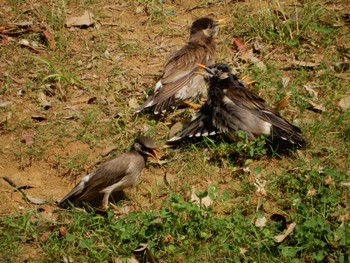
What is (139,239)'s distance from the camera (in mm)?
4930

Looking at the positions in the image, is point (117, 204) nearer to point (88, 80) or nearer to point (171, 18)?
point (88, 80)

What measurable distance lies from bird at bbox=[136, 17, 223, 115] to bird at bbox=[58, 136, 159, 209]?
1253mm

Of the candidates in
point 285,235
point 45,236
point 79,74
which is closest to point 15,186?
point 45,236

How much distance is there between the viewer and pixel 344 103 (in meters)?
6.62

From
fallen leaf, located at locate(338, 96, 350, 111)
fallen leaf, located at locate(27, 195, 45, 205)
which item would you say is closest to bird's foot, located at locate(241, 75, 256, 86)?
fallen leaf, located at locate(338, 96, 350, 111)

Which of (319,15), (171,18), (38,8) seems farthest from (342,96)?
(38,8)

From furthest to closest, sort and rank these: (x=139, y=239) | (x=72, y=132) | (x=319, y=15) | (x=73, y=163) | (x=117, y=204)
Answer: (x=319, y=15) < (x=72, y=132) < (x=73, y=163) < (x=117, y=204) < (x=139, y=239)

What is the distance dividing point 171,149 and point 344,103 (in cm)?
223

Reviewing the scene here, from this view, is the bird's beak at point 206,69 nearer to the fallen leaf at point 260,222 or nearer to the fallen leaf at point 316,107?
the fallen leaf at point 316,107

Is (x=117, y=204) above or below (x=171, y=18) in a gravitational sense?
below

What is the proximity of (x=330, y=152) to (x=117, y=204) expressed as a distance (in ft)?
7.85

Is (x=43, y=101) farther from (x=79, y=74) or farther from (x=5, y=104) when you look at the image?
(x=79, y=74)

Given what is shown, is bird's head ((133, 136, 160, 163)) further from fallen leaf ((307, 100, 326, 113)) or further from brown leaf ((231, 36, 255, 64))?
brown leaf ((231, 36, 255, 64))

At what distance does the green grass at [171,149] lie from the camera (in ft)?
16.0
